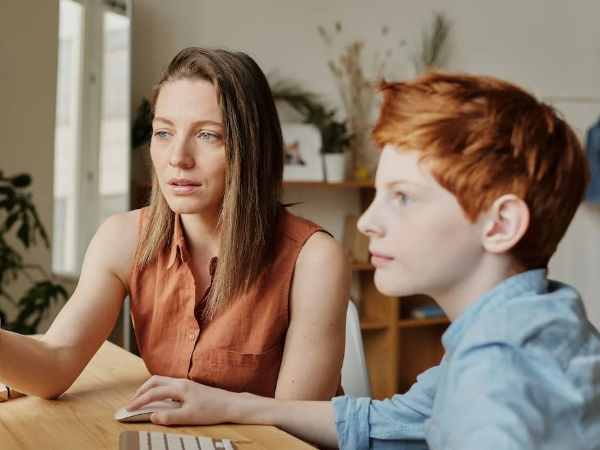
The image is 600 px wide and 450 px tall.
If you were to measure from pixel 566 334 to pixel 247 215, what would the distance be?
2.87 feet

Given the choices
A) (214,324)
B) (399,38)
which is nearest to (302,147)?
(399,38)

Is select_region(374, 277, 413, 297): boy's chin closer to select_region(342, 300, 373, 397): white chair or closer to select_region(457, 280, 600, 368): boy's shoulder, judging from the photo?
select_region(457, 280, 600, 368): boy's shoulder

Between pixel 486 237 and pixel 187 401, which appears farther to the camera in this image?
pixel 187 401

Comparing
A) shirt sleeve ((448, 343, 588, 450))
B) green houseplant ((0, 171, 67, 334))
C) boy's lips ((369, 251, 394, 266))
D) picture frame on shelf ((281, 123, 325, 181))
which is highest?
boy's lips ((369, 251, 394, 266))

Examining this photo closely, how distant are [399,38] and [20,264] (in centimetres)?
250

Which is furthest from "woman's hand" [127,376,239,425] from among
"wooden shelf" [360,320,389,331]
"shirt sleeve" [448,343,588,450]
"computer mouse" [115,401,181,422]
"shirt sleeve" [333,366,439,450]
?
"wooden shelf" [360,320,389,331]

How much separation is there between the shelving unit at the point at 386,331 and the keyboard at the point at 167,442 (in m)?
3.05

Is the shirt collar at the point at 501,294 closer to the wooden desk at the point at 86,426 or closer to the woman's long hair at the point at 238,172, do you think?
the wooden desk at the point at 86,426

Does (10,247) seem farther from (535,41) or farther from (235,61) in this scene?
(535,41)

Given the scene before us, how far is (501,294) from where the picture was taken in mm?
905

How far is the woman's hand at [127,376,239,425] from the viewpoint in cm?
128

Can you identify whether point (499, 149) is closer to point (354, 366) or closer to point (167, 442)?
point (167, 442)

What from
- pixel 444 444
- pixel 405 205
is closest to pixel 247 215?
pixel 405 205

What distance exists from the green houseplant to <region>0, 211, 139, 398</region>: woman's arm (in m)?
1.60
